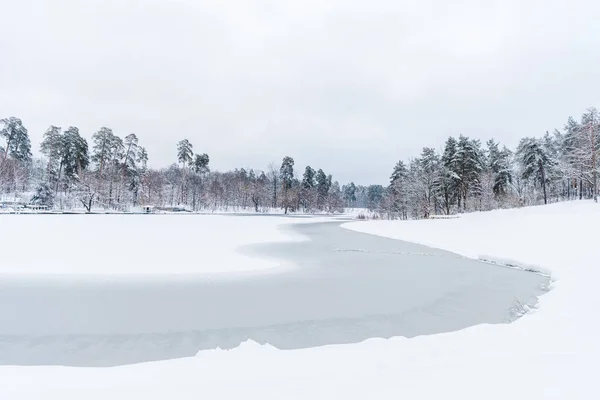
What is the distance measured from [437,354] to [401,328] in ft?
6.27

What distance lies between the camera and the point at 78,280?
35.1ft

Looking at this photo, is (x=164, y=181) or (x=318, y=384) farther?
(x=164, y=181)

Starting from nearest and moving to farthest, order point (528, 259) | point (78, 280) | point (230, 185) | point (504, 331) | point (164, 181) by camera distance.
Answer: point (504, 331), point (78, 280), point (528, 259), point (164, 181), point (230, 185)

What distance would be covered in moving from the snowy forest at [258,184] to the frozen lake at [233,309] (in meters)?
33.5

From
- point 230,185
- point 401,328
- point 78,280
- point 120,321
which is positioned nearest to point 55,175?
point 230,185

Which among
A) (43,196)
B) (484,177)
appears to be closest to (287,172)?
(484,177)

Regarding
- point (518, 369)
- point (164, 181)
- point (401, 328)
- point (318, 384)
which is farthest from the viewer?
point (164, 181)

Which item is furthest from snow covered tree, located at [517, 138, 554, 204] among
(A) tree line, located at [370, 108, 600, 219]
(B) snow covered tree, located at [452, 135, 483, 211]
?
(B) snow covered tree, located at [452, 135, 483, 211]

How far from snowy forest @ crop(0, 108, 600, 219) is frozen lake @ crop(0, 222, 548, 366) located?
33474mm

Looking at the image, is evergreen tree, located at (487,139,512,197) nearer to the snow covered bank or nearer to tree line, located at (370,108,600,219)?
tree line, located at (370,108,600,219)

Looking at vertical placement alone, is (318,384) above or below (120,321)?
above

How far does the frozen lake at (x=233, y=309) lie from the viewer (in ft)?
19.1

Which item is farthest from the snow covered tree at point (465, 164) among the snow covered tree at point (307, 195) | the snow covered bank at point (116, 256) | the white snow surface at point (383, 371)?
the snow covered tree at point (307, 195)

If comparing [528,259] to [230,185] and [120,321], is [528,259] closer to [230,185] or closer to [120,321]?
[120,321]
